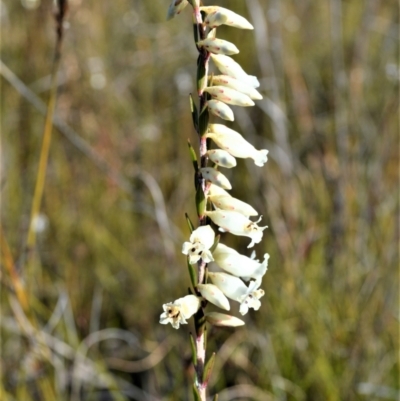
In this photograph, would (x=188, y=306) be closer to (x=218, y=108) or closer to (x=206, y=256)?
(x=206, y=256)

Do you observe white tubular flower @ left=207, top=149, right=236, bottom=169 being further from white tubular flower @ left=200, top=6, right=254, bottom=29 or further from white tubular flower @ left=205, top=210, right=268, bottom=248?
white tubular flower @ left=200, top=6, right=254, bottom=29

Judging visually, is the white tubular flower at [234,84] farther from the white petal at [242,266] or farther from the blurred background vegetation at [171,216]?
the blurred background vegetation at [171,216]

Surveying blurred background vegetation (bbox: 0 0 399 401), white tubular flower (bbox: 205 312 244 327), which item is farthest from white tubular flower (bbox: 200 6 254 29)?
blurred background vegetation (bbox: 0 0 399 401)

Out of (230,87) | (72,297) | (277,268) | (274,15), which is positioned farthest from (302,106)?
(230,87)

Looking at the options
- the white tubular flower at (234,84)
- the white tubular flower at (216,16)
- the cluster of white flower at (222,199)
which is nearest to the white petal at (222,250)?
the cluster of white flower at (222,199)

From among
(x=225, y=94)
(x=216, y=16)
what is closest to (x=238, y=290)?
(x=225, y=94)

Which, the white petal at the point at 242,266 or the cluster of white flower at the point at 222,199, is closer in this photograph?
the cluster of white flower at the point at 222,199
